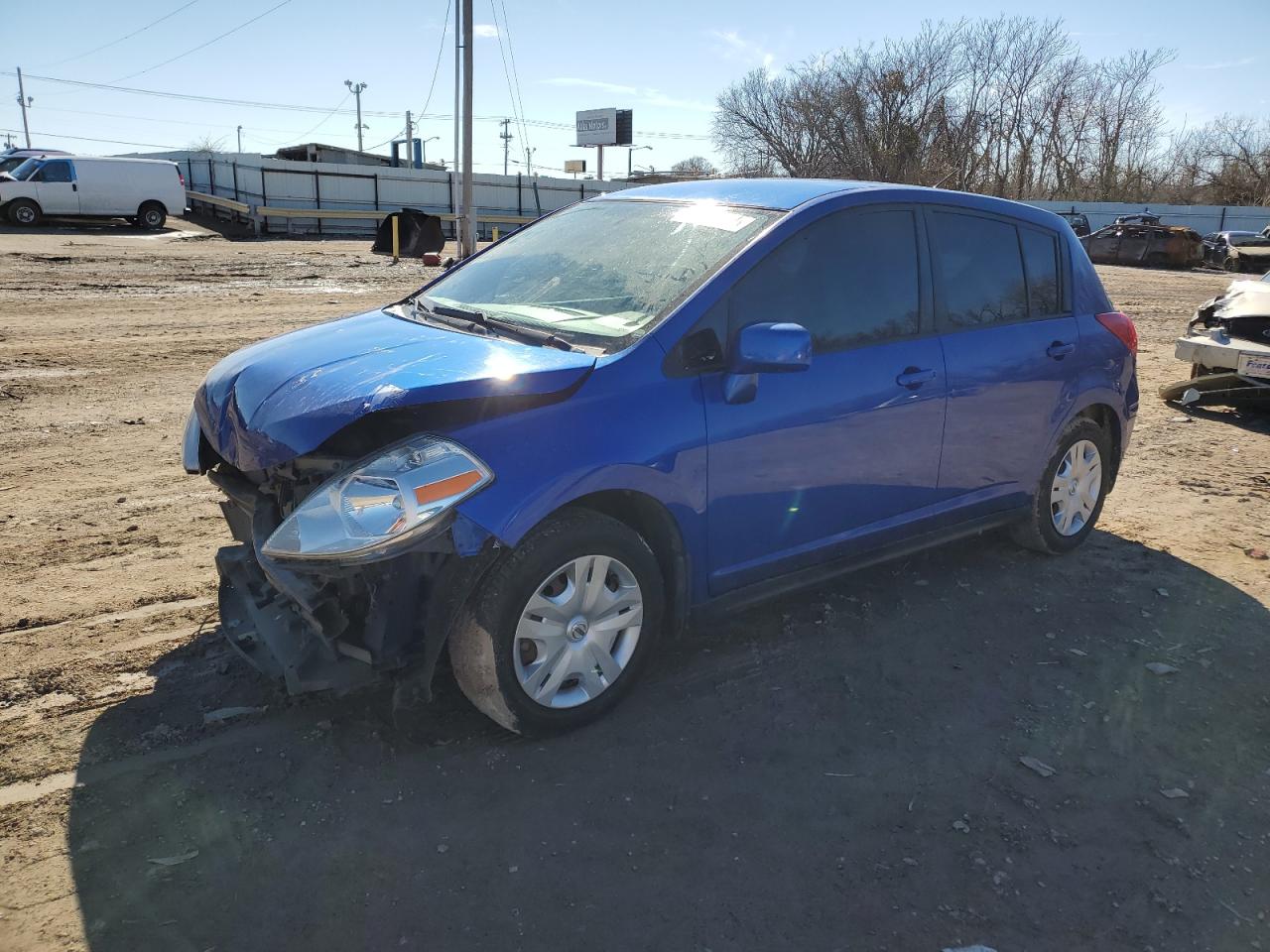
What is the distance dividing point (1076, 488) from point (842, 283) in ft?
7.11

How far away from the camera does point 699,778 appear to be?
3.03 m

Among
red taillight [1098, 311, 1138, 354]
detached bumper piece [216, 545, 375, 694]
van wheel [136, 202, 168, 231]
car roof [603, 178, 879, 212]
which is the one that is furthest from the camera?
van wheel [136, 202, 168, 231]

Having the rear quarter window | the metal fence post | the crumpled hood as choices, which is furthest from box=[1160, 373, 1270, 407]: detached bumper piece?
the metal fence post

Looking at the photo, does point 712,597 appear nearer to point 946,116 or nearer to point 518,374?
point 518,374

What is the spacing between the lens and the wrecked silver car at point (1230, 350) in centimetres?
816

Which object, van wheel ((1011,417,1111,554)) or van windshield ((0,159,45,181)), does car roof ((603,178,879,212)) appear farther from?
van windshield ((0,159,45,181))

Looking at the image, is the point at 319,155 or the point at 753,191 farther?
the point at 319,155

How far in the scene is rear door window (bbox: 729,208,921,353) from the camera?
3.49m

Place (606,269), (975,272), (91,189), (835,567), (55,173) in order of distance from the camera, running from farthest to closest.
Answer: (91,189)
(55,173)
(975,272)
(835,567)
(606,269)

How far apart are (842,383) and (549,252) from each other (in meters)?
1.42

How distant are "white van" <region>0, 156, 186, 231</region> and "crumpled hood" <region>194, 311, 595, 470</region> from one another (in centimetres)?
2981

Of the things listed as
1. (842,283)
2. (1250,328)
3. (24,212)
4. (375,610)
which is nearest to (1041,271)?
(842,283)

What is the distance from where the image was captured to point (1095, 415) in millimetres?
5062

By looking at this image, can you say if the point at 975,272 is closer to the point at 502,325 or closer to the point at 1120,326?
the point at 1120,326
